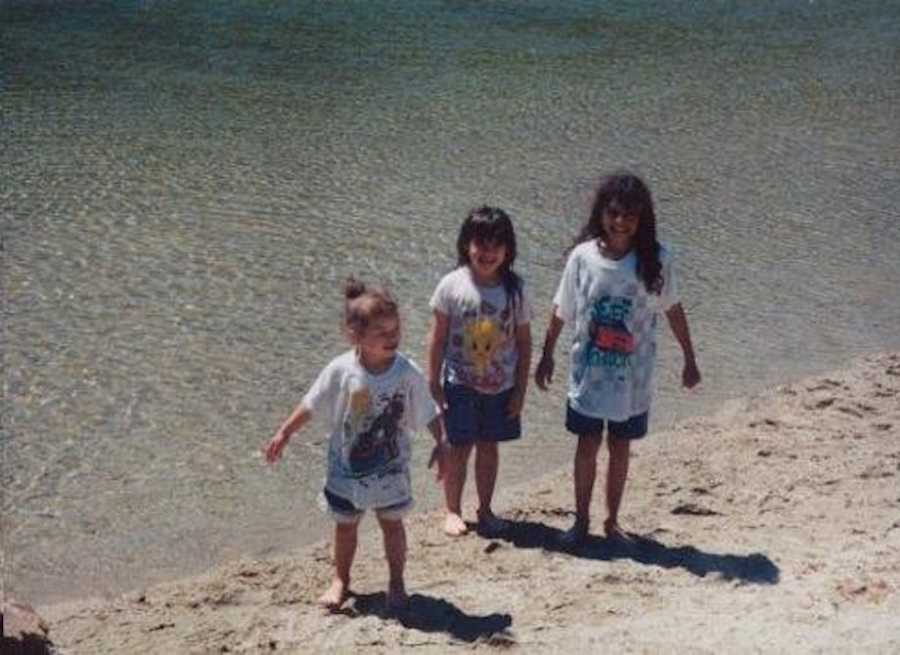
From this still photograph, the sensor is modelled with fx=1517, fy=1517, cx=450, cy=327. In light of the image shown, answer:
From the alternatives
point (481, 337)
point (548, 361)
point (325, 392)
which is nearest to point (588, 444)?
point (548, 361)

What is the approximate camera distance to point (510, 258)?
4.95 meters

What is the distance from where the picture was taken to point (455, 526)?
5.28 metres

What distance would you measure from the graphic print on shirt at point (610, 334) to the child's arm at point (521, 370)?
0.68ft

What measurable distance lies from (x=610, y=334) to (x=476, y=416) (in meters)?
0.54

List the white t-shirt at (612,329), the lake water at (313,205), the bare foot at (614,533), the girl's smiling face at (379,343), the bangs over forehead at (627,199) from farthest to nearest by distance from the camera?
1. the lake water at (313,205)
2. the bare foot at (614,533)
3. the white t-shirt at (612,329)
4. the bangs over forehead at (627,199)
5. the girl's smiling face at (379,343)

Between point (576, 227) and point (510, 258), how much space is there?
13.7ft

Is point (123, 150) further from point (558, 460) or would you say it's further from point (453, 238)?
point (558, 460)

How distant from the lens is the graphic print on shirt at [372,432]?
438 cm

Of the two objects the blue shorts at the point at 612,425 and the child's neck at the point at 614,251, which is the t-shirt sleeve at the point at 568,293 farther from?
the blue shorts at the point at 612,425

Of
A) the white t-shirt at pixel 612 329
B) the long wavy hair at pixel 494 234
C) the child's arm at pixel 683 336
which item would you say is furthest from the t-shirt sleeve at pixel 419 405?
the child's arm at pixel 683 336

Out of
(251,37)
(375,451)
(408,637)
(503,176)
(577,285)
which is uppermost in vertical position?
(251,37)

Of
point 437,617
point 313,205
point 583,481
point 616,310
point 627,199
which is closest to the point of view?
point 437,617

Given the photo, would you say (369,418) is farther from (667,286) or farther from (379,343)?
(667,286)

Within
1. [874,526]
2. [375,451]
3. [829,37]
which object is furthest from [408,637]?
[829,37]
